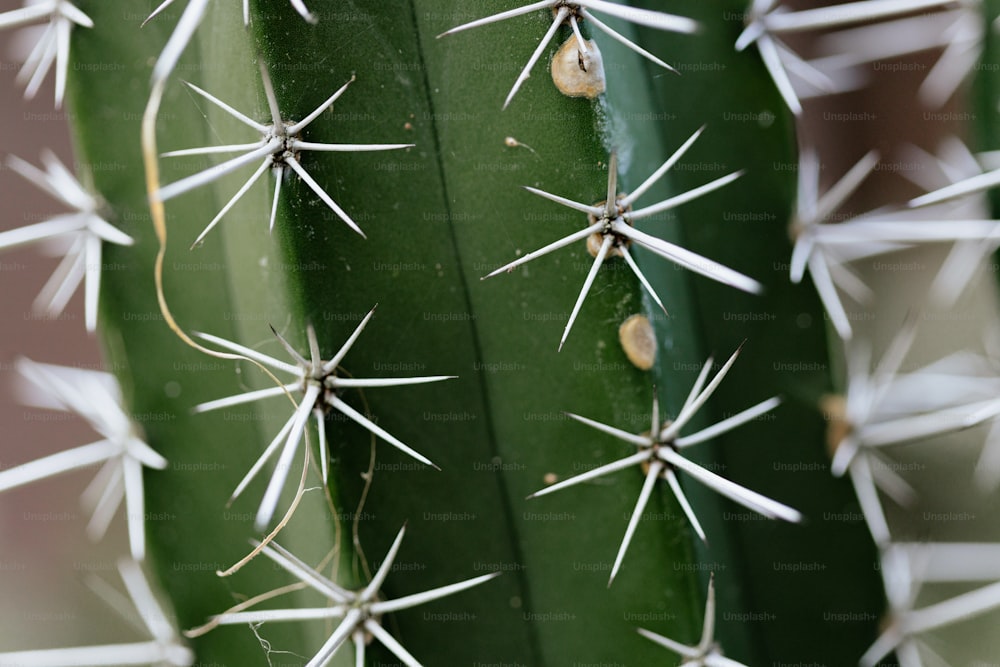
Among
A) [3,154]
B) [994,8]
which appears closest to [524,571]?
[994,8]

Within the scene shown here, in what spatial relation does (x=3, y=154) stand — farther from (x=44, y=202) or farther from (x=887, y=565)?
(x=887, y=565)

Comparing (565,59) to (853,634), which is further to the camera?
(853,634)

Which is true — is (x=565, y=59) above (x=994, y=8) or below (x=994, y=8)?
below


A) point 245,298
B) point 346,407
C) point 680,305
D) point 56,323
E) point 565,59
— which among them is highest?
point 56,323

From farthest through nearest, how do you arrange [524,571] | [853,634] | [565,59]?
[853,634]
[524,571]
[565,59]

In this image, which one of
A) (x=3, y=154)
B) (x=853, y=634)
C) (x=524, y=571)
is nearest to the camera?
(x=524, y=571)

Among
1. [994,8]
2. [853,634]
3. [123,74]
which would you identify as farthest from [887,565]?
[123,74]

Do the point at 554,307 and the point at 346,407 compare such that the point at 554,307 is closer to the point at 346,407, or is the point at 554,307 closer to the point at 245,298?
the point at 346,407
